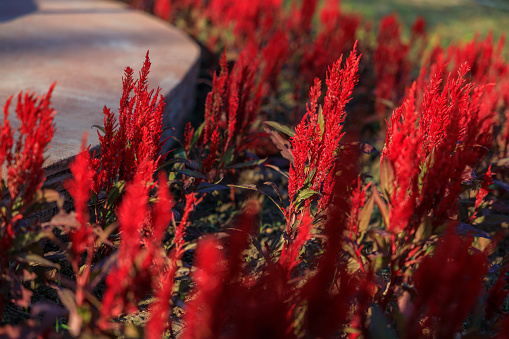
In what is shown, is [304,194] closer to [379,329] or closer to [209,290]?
[379,329]

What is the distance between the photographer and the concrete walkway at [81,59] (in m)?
3.06

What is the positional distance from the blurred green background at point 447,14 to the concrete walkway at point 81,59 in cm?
503

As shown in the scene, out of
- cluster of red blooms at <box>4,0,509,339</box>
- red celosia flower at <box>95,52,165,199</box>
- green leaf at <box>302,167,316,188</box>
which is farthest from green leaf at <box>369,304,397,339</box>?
red celosia flower at <box>95,52,165,199</box>

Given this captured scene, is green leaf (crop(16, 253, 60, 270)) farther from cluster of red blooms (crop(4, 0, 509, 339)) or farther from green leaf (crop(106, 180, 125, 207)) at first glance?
green leaf (crop(106, 180, 125, 207))

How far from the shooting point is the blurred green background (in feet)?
30.5

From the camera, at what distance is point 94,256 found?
2457 millimetres

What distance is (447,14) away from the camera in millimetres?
10531

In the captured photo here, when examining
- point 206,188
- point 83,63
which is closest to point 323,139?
point 206,188

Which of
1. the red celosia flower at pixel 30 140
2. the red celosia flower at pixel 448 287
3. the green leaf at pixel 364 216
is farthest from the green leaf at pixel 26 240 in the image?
the red celosia flower at pixel 448 287

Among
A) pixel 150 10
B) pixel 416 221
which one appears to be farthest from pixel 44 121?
pixel 150 10

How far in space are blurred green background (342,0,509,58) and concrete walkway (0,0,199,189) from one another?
5.03m

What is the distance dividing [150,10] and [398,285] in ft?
19.4

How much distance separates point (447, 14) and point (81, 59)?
9.01 metres

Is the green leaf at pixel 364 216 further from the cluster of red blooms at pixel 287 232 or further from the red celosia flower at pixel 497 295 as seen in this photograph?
the red celosia flower at pixel 497 295
